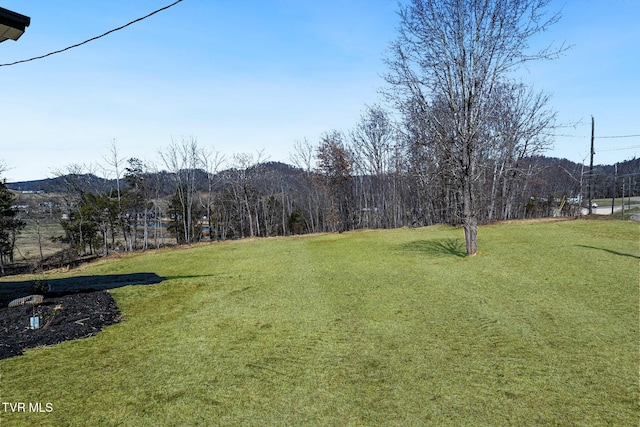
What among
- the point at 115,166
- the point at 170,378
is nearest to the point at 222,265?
the point at 170,378

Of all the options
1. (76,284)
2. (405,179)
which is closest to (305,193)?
(405,179)

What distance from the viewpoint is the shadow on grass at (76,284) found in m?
6.20

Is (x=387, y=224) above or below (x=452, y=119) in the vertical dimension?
below

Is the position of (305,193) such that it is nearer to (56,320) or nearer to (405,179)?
(405,179)

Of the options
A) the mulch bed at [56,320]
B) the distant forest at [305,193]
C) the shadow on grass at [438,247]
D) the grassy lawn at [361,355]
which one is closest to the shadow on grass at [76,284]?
the mulch bed at [56,320]

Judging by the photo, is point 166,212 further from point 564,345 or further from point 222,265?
point 564,345

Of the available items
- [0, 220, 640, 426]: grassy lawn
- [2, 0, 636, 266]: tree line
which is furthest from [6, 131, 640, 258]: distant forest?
[0, 220, 640, 426]: grassy lawn

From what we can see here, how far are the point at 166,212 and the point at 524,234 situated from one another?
3316cm

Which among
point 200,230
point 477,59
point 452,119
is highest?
point 477,59

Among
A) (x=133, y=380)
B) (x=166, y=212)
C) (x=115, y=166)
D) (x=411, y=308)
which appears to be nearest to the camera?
(x=133, y=380)

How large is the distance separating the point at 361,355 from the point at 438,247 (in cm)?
780

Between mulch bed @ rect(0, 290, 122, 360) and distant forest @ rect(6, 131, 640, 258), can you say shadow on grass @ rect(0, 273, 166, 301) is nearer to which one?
mulch bed @ rect(0, 290, 122, 360)

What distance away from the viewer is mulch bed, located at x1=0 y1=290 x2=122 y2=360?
13.3 ft

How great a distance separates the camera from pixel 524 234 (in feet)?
39.4
